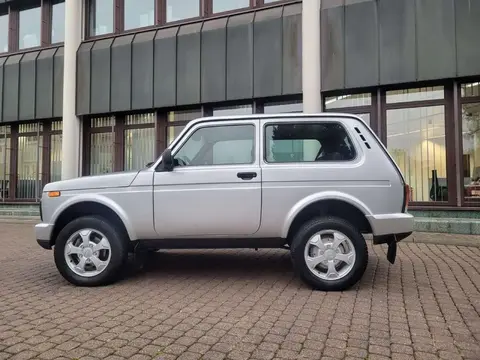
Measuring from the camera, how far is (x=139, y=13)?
43.9 ft

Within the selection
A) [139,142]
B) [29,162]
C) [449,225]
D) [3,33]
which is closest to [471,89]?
[449,225]

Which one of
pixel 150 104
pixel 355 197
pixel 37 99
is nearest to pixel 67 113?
pixel 37 99

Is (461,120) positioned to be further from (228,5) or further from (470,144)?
(228,5)

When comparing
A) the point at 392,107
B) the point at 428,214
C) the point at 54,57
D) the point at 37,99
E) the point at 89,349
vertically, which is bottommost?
the point at 89,349

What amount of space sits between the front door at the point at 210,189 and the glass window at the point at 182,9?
8498mm

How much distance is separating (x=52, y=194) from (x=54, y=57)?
1008cm

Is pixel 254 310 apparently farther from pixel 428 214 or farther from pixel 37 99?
pixel 37 99

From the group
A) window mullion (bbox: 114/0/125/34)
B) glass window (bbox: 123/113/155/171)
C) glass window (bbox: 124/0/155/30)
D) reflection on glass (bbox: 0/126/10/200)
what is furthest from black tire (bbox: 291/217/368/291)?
reflection on glass (bbox: 0/126/10/200)

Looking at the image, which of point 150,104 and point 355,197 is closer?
point 355,197

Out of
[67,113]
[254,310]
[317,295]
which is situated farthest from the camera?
[67,113]

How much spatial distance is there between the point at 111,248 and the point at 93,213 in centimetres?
57

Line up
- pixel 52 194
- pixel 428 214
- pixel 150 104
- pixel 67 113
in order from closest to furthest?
pixel 52 194, pixel 428 214, pixel 150 104, pixel 67 113

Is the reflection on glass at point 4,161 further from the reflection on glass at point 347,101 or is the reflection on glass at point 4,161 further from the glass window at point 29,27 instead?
the reflection on glass at point 347,101

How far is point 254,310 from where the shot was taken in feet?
13.7
